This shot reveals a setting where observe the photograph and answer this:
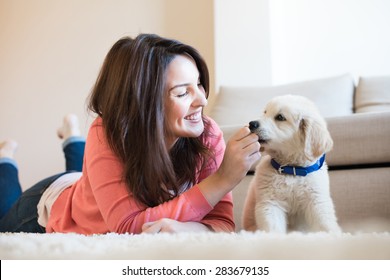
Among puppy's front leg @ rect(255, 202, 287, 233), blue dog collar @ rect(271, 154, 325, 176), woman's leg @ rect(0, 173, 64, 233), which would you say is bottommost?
woman's leg @ rect(0, 173, 64, 233)

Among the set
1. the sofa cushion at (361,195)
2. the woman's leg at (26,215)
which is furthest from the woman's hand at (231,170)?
the woman's leg at (26,215)

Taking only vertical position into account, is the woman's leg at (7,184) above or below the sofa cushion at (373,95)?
below

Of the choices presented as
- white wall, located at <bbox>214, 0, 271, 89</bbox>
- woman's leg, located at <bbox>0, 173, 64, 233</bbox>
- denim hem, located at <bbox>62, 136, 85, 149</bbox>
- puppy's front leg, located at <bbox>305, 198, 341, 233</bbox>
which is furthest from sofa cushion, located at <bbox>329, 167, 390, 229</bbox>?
white wall, located at <bbox>214, 0, 271, 89</bbox>

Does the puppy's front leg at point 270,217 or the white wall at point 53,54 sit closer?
the puppy's front leg at point 270,217

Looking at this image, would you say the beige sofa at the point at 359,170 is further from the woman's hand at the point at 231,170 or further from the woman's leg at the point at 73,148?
the woman's leg at the point at 73,148

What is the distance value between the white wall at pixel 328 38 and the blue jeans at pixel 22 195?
148 centimetres

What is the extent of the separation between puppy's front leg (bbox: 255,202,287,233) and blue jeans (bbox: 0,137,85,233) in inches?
31.4

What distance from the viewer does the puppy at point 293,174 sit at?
3.47 feet

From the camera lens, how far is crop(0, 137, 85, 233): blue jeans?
1437 millimetres

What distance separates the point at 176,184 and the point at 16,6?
315 cm

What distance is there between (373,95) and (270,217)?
1325 millimetres

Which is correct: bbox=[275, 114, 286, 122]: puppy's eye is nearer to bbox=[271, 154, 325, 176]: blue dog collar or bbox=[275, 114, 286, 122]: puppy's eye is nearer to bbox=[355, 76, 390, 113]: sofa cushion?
bbox=[271, 154, 325, 176]: blue dog collar

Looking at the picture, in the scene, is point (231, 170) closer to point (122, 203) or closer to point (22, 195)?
point (122, 203)
